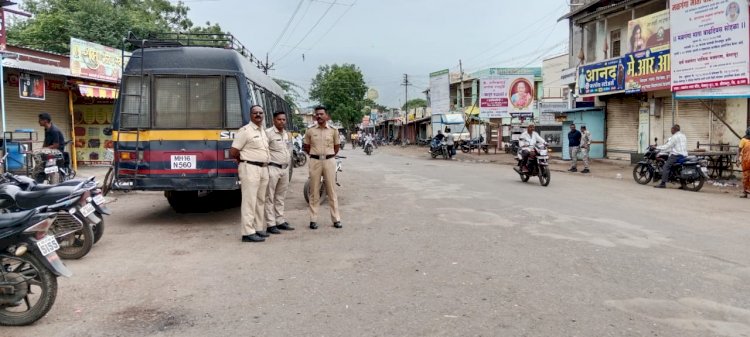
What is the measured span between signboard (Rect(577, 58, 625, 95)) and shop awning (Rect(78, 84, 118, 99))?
17.2 m

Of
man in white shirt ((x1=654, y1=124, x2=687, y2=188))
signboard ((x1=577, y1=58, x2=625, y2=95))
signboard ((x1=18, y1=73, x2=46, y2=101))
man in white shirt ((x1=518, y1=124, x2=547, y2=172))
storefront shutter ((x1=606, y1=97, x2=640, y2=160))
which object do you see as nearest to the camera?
man in white shirt ((x1=654, y1=124, x2=687, y2=188))

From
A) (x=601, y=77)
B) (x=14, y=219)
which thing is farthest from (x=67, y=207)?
(x=601, y=77)

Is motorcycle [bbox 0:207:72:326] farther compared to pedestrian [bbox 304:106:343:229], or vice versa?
pedestrian [bbox 304:106:343:229]

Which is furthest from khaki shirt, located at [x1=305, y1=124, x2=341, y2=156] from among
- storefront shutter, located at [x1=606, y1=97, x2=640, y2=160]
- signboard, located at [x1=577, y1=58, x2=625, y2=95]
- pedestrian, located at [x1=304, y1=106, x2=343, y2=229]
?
storefront shutter, located at [x1=606, y1=97, x2=640, y2=160]

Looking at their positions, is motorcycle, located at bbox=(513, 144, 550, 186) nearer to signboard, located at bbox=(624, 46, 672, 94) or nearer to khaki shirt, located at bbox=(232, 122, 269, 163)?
signboard, located at bbox=(624, 46, 672, 94)

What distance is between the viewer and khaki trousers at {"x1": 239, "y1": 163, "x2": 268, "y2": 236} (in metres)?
6.94

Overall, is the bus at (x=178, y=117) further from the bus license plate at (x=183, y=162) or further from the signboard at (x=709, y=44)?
the signboard at (x=709, y=44)

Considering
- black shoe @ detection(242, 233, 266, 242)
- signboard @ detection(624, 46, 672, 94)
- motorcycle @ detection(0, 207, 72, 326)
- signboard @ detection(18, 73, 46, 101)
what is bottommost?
black shoe @ detection(242, 233, 266, 242)

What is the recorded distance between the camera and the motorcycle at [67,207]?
564cm

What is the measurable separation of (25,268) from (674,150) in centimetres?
1391

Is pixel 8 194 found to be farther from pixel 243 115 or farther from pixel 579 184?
pixel 579 184

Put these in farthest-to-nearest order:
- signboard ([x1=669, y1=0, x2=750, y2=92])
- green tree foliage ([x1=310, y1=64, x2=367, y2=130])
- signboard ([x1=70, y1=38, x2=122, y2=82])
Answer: green tree foliage ([x1=310, y1=64, x2=367, y2=130])
signboard ([x1=70, y1=38, x2=122, y2=82])
signboard ([x1=669, y1=0, x2=750, y2=92])

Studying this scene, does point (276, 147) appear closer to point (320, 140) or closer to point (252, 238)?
point (320, 140)

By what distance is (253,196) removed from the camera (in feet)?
22.9
